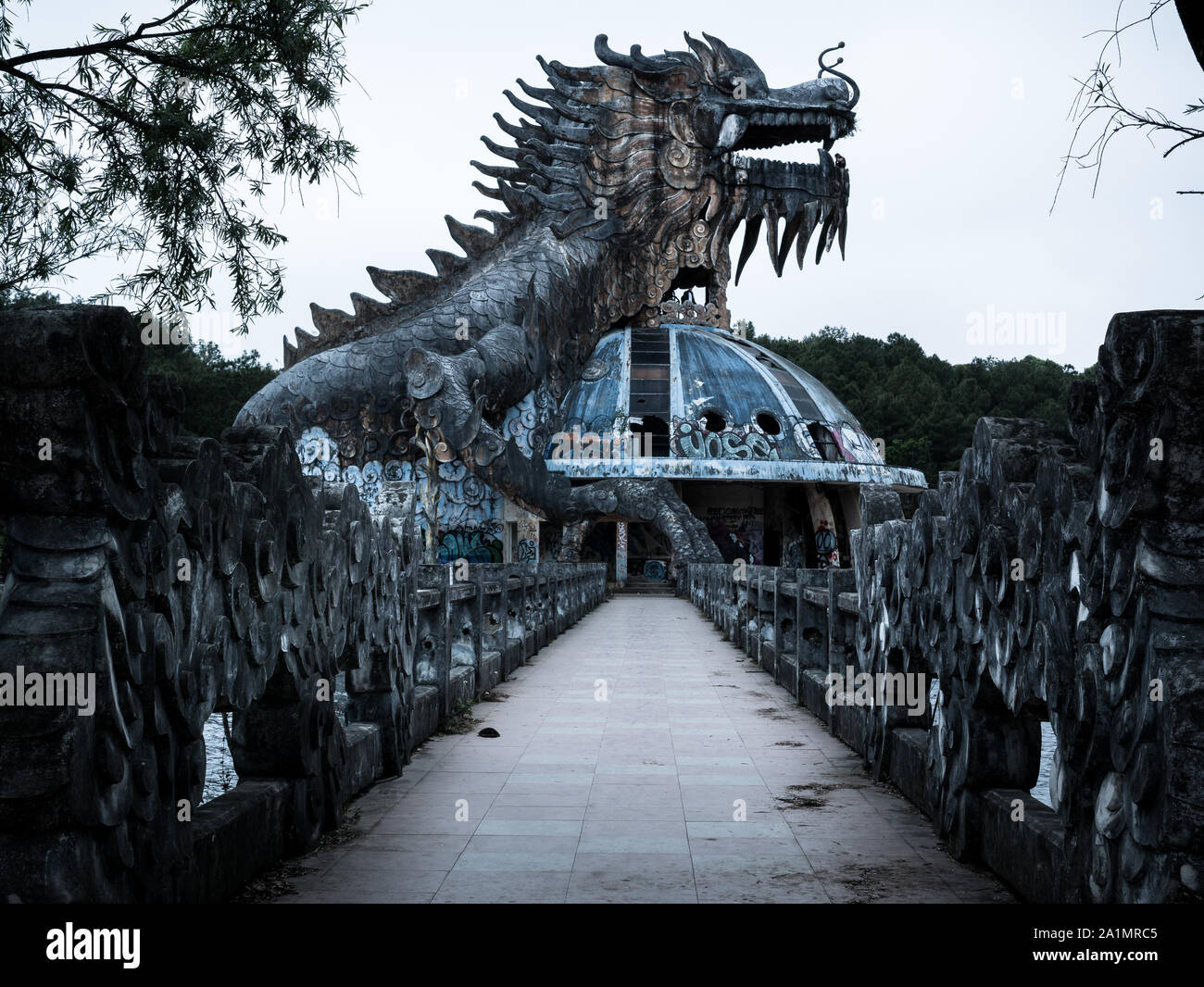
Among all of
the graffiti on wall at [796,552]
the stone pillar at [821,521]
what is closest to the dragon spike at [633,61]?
the stone pillar at [821,521]

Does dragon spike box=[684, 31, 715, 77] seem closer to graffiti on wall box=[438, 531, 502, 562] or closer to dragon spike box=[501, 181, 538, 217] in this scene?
dragon spike box=[501, 181, 538, 217]

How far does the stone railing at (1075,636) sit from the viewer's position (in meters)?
3.71

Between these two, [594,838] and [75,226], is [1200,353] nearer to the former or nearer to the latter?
[594,838]

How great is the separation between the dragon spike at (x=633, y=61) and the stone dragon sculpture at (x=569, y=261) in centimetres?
4

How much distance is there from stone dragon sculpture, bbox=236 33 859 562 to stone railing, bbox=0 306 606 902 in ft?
67.5

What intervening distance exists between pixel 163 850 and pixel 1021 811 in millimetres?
3491

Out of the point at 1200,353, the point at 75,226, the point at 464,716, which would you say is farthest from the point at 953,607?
the point at 75,226

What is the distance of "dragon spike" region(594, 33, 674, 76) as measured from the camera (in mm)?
31781

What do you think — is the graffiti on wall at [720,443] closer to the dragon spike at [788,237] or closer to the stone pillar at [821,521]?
the stone pillar at [821,521]

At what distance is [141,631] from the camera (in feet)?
13.5

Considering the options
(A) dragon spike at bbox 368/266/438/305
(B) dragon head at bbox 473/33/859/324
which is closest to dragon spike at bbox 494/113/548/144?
(B) dragon head at bbox 473/33/859/324

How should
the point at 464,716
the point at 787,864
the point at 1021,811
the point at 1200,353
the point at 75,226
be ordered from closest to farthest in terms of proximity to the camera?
the point at 1200,353 < the point at 1021,811 < the point at 787,864 < the point at 75,226 < the point at 464,716

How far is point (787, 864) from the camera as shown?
5.69 metres

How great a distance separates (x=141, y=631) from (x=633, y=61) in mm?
30168
